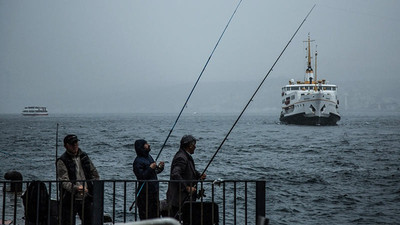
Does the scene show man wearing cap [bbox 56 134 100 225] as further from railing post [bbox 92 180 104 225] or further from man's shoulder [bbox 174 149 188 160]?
man's shoulder [bbox 174 149 188 160]

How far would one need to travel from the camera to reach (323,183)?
26391 mm

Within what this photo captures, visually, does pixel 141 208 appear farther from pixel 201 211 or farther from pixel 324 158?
pixel 324 158

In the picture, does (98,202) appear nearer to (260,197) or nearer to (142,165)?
(142,165)

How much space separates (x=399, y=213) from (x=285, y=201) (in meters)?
4.42

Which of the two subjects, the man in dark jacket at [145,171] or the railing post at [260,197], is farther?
the man in dark jacket at [145,171]

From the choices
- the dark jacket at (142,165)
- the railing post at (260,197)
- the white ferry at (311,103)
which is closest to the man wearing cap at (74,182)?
the dark jacket at (142,165)

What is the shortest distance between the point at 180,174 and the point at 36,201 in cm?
186

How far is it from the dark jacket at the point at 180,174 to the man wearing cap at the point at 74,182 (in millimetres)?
1056

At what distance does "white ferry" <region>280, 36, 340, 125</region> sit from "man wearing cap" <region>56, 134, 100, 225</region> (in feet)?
262

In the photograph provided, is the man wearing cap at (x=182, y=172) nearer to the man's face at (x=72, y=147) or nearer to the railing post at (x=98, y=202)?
the railing post at (x=98, y=202)

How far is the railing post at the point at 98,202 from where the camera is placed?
619 centimetres

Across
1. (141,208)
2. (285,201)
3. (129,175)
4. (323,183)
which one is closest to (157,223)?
(141,208)

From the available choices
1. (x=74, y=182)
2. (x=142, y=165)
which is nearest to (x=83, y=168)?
(x=74, y=182)

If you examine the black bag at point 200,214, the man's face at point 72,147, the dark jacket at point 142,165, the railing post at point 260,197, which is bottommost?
the black bag at point 200,214
